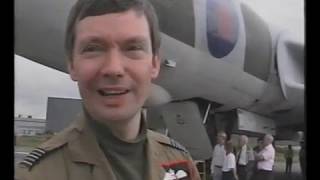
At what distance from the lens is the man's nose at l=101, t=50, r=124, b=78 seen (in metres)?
2.53

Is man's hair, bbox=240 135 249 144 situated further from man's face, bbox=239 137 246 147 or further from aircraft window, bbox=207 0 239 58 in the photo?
aircraft window, bbox=207 0 239 58

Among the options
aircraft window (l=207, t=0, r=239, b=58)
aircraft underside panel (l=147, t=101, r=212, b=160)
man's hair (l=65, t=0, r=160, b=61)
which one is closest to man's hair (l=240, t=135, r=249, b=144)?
aircraft underside panel (l=147, t=101, r=212, b=160)

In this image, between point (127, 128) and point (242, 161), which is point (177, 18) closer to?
point (127, 128)

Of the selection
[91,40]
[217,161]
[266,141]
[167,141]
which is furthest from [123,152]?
[266,141]

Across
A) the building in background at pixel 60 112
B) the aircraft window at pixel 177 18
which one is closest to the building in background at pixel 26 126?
the building in background at pixel 60 112

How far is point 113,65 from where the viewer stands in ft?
8.29

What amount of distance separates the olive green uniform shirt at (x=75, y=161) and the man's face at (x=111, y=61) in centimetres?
14

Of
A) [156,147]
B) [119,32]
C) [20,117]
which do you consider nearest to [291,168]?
[156,147]

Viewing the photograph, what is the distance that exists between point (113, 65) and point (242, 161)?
2.87 feet

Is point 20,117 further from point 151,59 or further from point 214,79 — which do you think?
point 214,79

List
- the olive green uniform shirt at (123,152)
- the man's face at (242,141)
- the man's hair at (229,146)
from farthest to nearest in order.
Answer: the man's face at (242,141), the man's hair at (229,146), the olive green uniform shirt at (123,152)

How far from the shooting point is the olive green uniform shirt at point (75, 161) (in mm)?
2518

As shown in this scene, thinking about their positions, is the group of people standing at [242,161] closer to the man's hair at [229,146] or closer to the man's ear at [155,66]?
the man's hair at [229,146]
